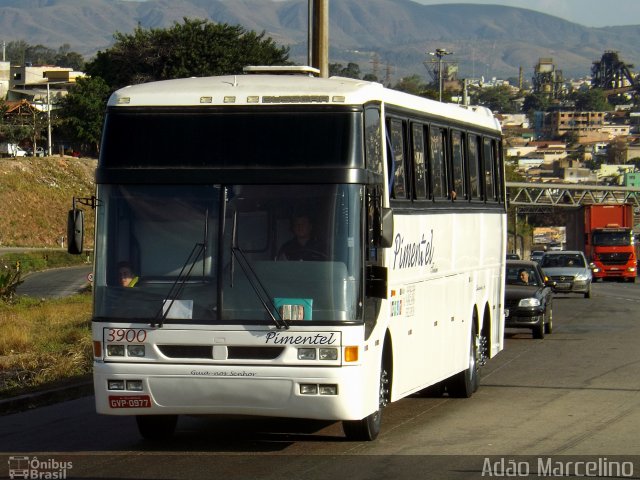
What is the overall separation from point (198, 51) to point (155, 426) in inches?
2916

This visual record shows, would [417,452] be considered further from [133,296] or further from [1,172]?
[1,172]

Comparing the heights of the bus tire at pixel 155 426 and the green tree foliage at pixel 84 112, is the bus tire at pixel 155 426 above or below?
below

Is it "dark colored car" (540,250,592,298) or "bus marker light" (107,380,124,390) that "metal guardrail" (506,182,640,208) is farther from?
"bus marker light" (107,380,124,390)

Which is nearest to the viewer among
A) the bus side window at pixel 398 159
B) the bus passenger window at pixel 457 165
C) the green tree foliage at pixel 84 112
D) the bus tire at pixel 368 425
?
the bus tire at pixel 368 425

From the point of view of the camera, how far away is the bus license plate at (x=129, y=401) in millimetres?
10453

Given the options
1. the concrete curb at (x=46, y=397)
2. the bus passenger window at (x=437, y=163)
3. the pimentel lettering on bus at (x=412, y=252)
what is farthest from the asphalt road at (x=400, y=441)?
the bus passenger window at (x=437, y=163)

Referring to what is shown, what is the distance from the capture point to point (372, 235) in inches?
417

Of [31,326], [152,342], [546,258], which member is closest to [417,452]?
[152,342]

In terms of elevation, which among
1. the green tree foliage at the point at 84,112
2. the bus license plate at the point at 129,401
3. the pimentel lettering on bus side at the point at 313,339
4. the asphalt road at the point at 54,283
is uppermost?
the green tree foliage at the point at 84,112

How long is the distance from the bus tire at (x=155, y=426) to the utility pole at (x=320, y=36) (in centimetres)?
1024

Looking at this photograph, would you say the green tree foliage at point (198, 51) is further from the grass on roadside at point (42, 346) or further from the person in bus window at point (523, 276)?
the person in bus window at point (523, 276)

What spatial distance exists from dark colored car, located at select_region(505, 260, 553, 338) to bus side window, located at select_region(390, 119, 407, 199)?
1281 centimetres

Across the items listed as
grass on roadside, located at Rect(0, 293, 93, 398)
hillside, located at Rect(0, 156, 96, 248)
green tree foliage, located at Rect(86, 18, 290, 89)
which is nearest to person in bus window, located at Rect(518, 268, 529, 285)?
grass on roadside, located at Rect(0, 293, 93, 398)

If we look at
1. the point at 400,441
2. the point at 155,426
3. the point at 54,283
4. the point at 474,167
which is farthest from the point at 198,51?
the point at 400,441
